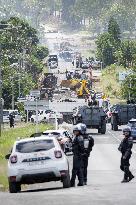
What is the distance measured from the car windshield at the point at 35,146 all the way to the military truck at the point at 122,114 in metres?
50.9

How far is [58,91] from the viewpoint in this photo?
559ft

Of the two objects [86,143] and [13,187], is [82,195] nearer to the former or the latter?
[13,187]

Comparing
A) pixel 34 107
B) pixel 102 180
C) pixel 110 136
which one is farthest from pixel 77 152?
pixel 110 136

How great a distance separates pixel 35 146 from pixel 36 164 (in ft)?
1.62

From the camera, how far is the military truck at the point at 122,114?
80625mm

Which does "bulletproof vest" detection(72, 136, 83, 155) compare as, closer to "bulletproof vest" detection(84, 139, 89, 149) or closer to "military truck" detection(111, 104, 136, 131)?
"bulletproof vest" detection(84, 139, 89, 149)

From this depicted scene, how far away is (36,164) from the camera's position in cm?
2900

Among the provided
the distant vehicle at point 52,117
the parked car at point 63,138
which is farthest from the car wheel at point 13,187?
the distant vehicle at point 52,117

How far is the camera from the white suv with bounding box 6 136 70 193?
2894cm

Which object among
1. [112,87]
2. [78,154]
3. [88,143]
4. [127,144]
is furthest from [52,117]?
[112,87]

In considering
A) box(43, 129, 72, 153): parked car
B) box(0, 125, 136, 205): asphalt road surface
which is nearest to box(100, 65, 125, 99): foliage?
box(43, 129, 72, 153): parked car

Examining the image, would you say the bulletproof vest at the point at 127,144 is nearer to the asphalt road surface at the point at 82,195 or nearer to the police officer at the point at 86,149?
the police officer at the point at 86,149

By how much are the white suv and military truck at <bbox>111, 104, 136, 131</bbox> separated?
51034 mm

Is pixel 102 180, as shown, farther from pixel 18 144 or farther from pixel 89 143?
pixel 18 144
